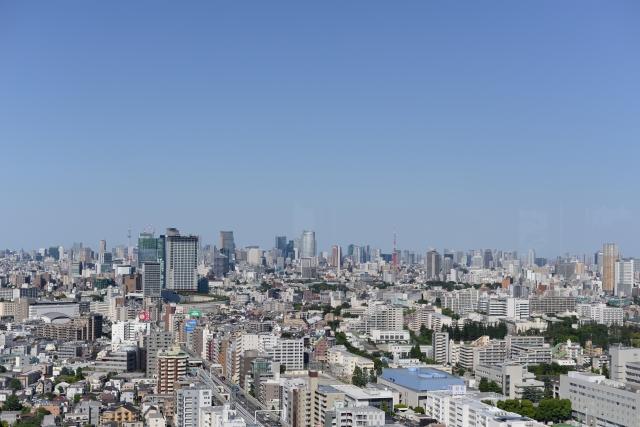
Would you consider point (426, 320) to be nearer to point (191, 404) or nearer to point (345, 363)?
point (345, 363)

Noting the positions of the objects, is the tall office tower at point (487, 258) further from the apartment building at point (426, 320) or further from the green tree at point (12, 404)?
the green tree at point (12, 404)

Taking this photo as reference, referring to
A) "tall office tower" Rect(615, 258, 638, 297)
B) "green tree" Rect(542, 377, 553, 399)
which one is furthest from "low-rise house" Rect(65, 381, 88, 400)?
"tall office tower" Rect(615, 258, 638, 297)

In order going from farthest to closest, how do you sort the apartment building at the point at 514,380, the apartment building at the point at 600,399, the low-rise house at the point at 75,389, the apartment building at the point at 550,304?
the apartment building at the point at 550,304 < the apartment building at the point at 514,380 < the low-rise house at the point at 75,389 < the apartment building at the point at 600,399

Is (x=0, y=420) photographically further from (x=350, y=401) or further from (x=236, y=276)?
(x=236, y=276)

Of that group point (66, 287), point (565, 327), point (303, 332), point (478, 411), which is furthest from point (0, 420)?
point (66, 287)

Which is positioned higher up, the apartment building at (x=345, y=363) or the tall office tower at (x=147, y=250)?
the tall office tower at (x=147, y=250)

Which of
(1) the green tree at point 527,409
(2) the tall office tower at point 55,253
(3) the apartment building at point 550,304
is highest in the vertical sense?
(2) the tall office tower at point 55,253

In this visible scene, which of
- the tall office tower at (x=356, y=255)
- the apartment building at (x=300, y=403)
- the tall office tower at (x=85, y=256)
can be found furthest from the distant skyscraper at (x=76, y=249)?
the apartment building at (x=300, y=403)
